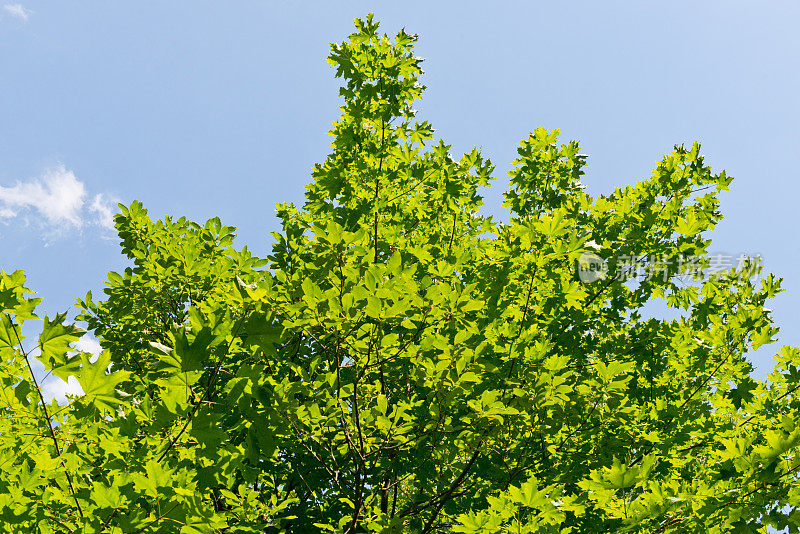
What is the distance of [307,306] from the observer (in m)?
3.12

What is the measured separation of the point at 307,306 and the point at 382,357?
0.66m

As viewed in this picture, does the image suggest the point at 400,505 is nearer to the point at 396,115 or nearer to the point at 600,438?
the point at 600,438

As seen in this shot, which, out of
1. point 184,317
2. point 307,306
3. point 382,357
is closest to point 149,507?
point 307,306

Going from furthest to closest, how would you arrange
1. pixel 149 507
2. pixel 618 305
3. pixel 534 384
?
pixel 618 305
pixel 534 384
pixel 149 507

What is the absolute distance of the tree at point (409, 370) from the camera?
262 centimetres
